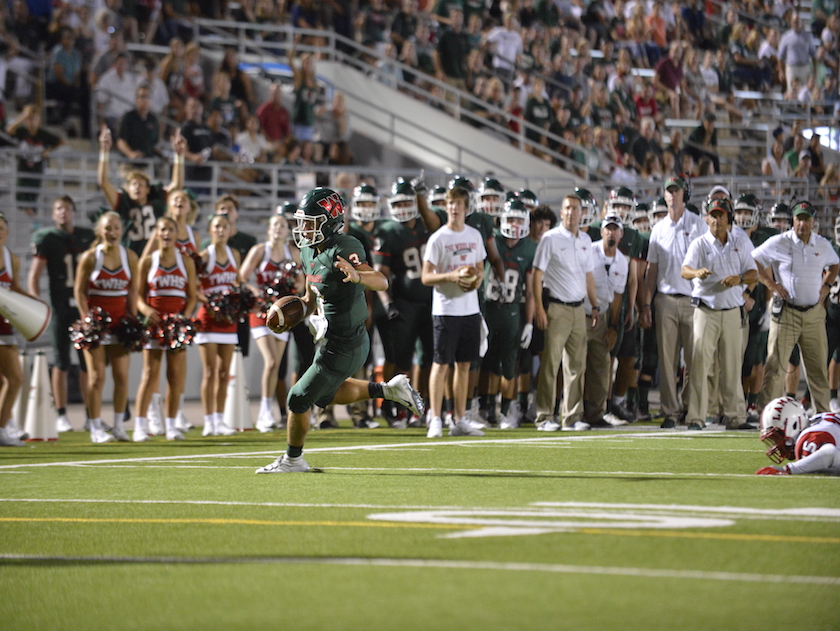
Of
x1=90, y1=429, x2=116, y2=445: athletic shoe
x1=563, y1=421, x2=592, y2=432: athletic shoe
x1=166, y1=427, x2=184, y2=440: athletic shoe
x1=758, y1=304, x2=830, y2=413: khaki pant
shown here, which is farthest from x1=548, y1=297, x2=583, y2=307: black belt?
x1=90, y1=429, x2=116, y2=445: athletic shoe

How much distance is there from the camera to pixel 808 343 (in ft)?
40.3

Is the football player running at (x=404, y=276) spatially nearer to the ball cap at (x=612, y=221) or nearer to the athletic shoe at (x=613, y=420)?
the ball cap at (x=612, y=221)

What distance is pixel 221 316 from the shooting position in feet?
40.5

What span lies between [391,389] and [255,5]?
574 inches

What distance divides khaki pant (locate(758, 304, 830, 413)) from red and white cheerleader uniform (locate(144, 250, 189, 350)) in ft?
20.1

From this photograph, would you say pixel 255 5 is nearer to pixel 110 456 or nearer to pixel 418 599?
pixel 110 456

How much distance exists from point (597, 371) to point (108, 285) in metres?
5.16

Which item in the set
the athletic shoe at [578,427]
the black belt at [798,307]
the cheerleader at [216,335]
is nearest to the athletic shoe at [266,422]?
the cheerleader at [216,335]

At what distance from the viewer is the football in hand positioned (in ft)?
26.7

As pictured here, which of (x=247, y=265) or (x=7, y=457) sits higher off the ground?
(x=247, y=265)

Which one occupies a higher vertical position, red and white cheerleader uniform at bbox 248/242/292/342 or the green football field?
red and white cheerleader uniform at bbox 248/242/292/342

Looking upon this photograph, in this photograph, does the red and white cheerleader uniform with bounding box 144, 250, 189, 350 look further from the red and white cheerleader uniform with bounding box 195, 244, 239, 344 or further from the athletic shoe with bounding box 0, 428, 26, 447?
the athletic shoe with bounding box 0, 428, 26, 447

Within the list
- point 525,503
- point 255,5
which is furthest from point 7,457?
point 255,5

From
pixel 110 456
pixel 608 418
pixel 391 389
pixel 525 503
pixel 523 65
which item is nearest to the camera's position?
pixel 525 503
